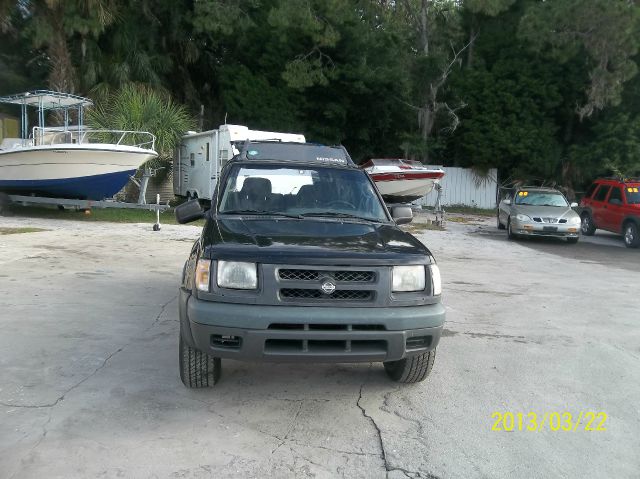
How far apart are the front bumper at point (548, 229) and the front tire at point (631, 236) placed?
154cm

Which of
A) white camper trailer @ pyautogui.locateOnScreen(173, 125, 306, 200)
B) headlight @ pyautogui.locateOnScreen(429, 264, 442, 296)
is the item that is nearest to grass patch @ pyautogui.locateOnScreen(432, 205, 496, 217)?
white camper trailer @ pyautogui.locateOnScreen(173, 125, 306, 200)

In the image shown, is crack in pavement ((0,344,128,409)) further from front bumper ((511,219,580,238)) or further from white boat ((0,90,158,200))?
front bumper ((511,219,580,238))

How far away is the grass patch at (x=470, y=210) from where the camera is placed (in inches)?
1078

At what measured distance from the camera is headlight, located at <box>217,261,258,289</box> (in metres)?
4.19

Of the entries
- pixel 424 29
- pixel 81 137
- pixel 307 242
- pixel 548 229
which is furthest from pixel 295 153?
pixel 424 29

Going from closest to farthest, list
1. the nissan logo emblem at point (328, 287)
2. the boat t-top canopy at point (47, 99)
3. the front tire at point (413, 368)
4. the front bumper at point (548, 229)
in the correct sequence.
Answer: the nissan logo emblem at point (328, 287), the front tire at point (413, 368), the boat t-top canopy at point (47, 99), the front bumper at point (548, 229)

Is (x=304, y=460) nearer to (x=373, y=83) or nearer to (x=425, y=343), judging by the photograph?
(x=425, y=343)

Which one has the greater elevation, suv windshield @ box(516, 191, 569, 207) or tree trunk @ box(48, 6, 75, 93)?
tree trunk @ box(48, 6, 75, 93)

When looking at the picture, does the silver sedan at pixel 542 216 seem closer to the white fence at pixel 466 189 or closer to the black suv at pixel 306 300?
the white fence at pixel 466 189

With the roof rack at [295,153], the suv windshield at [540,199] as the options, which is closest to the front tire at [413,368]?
the roof rack at [295,153]

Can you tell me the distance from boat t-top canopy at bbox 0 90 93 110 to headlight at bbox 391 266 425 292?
Result: 13101mm

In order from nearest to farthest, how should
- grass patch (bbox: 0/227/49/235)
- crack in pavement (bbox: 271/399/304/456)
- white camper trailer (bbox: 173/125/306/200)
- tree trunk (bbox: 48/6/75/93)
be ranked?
1. crack in pavement (bbox: 271/399/304/456)
2. grass patch (bbox: 0/227/49/235)
3. white camper trailer (bbox: 173/125/306/200)
4. tree trunk (bbox: 48/6/75/93)

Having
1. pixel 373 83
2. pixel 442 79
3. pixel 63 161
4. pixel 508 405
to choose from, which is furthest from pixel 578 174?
pixel 508 405

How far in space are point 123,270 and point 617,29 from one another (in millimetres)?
21554
